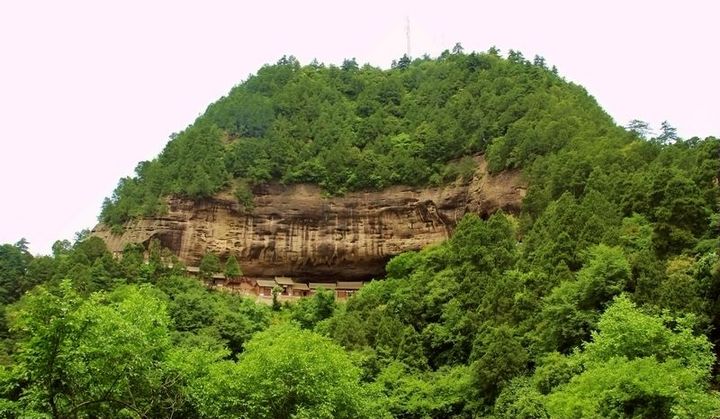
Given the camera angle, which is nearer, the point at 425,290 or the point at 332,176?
the point at 425,290

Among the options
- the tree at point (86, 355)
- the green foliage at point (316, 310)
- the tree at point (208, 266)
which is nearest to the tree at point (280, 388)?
the tree at point (86, 355)

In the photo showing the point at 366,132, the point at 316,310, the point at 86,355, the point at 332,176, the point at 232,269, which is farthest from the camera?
the point at 366,132

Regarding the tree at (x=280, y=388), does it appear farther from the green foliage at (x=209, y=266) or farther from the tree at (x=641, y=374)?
the green foliage at (x=209, y=266)

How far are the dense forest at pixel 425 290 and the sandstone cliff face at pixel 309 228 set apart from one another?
1678 millimetres

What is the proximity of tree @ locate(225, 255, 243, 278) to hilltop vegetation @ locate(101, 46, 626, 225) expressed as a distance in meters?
7.64

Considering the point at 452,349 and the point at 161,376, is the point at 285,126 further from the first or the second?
the point at 161,376

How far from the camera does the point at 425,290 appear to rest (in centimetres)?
5159

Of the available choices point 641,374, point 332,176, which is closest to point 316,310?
point 332,176

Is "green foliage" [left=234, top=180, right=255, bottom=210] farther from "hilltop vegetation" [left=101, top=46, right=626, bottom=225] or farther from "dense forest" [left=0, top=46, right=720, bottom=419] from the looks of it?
"dense forest" [left=0, top=46, right=720, bottom=419]

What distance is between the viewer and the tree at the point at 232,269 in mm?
72188

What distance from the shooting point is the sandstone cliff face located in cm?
7488

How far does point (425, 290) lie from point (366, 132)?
117ft

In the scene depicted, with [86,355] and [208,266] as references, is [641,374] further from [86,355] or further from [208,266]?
[208,266]

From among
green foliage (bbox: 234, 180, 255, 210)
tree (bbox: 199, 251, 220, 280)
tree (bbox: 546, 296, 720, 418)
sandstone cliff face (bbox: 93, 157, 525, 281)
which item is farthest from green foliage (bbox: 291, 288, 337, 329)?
tree (bbox: 546, 296, 720, 418)
